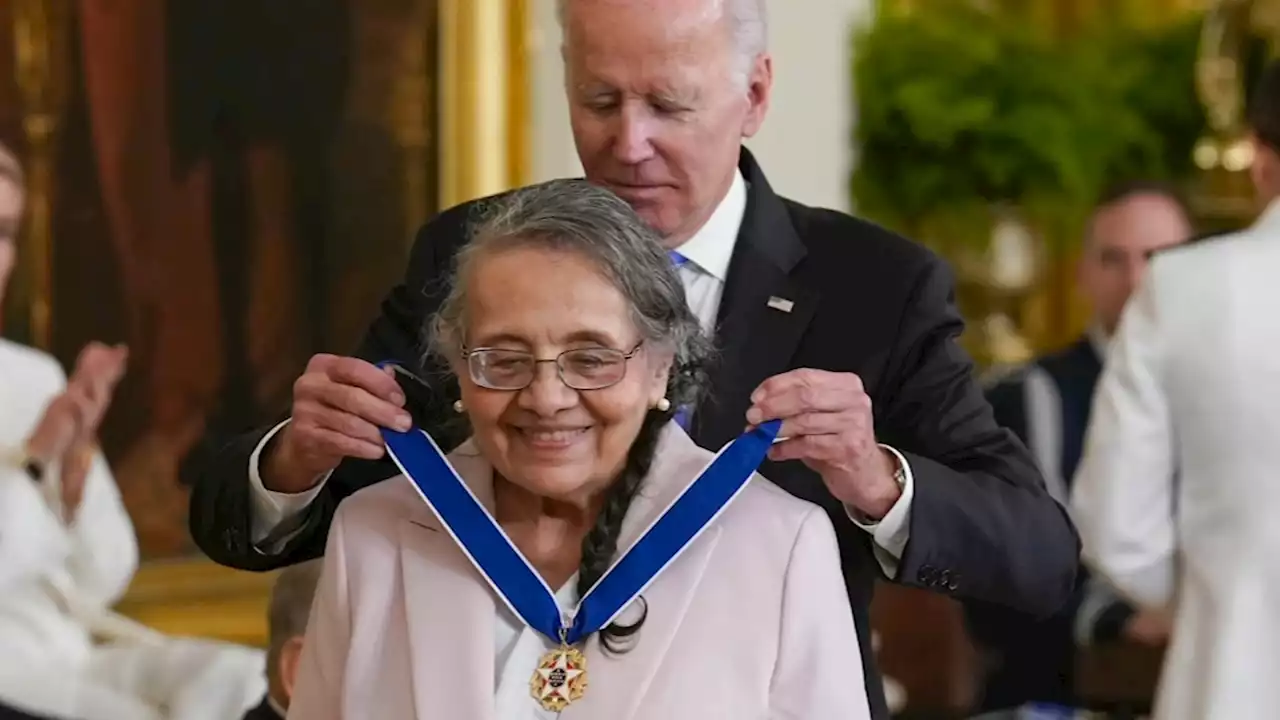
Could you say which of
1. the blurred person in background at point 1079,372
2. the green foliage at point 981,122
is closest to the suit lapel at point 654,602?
the blurred person in background at point 1079,372

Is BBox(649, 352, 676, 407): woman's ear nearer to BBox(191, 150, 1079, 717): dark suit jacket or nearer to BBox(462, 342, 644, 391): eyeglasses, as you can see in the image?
BBox(462, 342, 644, 391): eyeglasses

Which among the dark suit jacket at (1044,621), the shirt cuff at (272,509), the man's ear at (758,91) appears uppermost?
the man's ear at (758,91)

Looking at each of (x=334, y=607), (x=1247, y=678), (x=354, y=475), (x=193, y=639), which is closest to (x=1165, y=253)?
(x=1247, y=678)

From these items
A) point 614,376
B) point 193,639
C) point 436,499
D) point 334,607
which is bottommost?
point 193,639

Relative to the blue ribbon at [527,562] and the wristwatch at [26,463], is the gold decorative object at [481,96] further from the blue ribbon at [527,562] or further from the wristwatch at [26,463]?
the blue ribbon at [527,562]

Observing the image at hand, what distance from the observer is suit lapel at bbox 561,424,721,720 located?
185cm

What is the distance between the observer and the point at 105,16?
447cm

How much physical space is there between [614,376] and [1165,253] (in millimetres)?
2032

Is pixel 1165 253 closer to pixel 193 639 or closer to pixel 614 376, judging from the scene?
pixel 614 376

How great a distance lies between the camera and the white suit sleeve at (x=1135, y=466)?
3.55 meters

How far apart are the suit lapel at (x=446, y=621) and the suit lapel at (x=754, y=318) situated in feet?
1.13

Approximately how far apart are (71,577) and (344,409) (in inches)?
97.9

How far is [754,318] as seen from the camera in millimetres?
2271

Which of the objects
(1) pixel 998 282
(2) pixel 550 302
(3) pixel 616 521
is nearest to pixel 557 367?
(2) pixel 550 302
